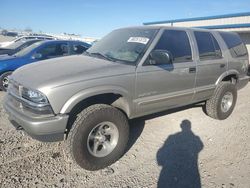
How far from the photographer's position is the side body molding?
10.0 ft

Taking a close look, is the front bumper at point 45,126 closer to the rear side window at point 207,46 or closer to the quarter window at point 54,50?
the rear side window at point 207,46

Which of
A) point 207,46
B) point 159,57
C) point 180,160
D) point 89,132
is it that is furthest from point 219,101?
point 89,132

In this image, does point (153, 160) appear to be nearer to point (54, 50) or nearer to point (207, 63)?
point (207, 63)

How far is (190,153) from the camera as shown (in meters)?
3.99

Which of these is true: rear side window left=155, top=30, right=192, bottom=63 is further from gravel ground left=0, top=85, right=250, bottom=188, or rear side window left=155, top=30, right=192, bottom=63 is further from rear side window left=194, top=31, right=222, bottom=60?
gravel ground left=0, top=85, right=250, bottom=188

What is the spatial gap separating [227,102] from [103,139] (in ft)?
11.5

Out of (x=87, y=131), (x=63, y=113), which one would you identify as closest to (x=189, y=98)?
(x=87, y=131)

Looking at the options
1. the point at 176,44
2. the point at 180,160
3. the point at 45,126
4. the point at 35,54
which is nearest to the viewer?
the point at 45,126

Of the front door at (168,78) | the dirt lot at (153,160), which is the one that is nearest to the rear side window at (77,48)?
the dirt lot at (153,160)

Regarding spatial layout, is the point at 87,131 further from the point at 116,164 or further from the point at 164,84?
the point at 164,84

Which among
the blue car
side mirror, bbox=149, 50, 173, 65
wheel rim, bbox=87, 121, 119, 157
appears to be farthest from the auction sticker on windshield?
the blue car

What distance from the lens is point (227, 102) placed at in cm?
572

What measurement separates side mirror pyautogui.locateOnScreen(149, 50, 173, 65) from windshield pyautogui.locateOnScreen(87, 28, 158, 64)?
179 millimetres

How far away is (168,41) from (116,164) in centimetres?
223
